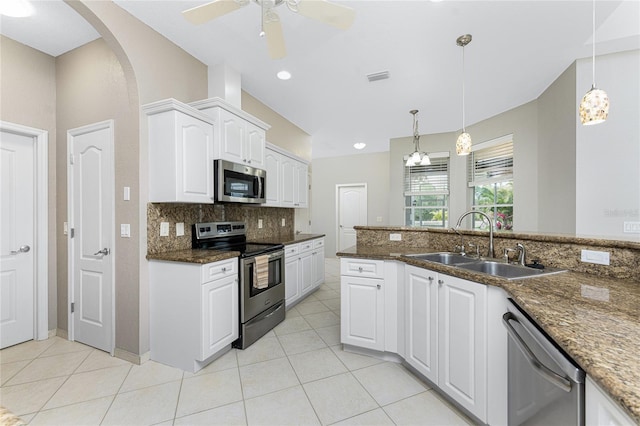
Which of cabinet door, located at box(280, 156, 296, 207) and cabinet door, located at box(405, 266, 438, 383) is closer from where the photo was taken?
cabinet door, located at box(405, 266, 438, 383)

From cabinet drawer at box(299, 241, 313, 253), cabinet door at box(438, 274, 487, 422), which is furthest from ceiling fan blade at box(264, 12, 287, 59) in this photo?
cabinet drawer at box(299, 241, 313, 253)

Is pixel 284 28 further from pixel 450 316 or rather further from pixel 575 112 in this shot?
pixel 575 112

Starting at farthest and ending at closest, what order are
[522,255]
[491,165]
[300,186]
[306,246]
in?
[491,165]
[300,186]
[306,246]
[522,255]

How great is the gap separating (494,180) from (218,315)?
462 centimetres

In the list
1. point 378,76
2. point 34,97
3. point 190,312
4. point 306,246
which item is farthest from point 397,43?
point 34,97

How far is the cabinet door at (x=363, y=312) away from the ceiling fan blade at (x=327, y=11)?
1878 millimetres

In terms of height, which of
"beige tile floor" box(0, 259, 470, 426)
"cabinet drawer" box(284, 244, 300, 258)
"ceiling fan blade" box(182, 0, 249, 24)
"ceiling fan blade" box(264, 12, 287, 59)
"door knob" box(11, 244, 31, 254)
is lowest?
"beige tile floor" box(0, 259, 470, 426)

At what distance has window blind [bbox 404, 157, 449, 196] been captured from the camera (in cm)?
538

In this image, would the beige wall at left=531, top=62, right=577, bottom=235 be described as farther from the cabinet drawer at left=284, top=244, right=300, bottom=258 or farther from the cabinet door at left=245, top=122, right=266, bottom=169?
the cabinet door at left=245, top=122, right=266, bottom=169

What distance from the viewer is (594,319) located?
0.93 metres

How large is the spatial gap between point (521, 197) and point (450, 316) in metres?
3.23

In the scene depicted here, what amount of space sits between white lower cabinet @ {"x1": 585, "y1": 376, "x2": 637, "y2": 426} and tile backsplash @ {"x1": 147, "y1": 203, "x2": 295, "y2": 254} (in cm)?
266

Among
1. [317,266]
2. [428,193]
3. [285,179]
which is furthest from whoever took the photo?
[428,193]

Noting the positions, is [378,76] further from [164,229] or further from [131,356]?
[131,356]
